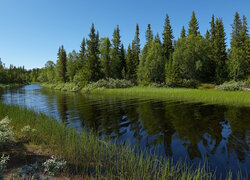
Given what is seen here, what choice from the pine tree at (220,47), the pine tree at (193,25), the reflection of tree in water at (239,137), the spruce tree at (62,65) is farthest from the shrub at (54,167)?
the spruce tree at (62,65)

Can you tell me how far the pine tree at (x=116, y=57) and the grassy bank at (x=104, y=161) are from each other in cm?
5015

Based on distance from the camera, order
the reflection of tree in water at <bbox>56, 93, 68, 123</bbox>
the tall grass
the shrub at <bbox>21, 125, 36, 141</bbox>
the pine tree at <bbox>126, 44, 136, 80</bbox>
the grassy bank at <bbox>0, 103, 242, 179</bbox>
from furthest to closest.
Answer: the pine tree at <bbox>126, 44, 136, 80</bbox>, the tall grass, the reflection of tree in water at <bbox>56, 93, 68, 123</bbox>, the shrub at <bbox>21, 125, 36, 141</bbox>, the grassy bank at <bbox>0, 103, 242, 179</bbox>

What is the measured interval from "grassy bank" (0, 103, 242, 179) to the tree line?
127 ft

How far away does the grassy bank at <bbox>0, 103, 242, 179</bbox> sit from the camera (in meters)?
4.55

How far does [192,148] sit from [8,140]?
27.4 feet

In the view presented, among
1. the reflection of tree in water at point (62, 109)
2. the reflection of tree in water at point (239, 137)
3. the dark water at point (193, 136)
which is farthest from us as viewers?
the reflection of tree in water at point (62, 109)

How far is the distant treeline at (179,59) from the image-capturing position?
143 feet

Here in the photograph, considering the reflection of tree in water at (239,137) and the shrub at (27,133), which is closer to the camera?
the reflection of tree in water at (239,137)

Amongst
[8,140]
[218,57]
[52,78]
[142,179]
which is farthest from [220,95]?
[52,78]

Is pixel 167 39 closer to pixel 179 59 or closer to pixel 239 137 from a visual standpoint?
pixel 179 59

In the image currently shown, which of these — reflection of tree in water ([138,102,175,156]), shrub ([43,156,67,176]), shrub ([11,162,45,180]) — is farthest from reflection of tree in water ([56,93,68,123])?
shrub ([43,156,67,176])

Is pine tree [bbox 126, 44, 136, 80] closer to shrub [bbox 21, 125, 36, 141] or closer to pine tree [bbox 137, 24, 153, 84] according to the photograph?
pine tree [bbox 137, 24, 153, 84]

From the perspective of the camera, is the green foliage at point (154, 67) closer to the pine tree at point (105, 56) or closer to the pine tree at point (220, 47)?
the pine tree at point (105, 56)

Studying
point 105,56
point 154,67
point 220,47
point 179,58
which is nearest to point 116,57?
point 105,56
